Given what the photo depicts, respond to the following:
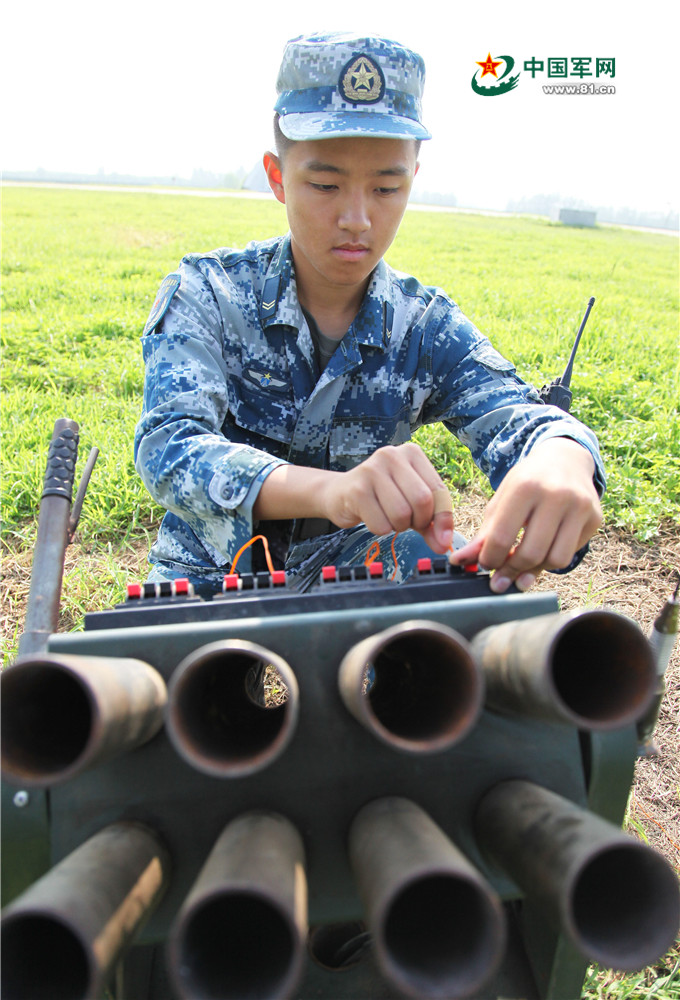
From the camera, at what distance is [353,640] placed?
0.97m

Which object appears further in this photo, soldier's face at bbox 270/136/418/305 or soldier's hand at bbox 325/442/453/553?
soldier's face at bbox 270/136/418/305

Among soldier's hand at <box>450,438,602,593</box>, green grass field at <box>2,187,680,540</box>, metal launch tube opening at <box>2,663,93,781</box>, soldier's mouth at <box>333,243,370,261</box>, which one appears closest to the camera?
metal launch tube opening at <box>2,663,93,781</box>

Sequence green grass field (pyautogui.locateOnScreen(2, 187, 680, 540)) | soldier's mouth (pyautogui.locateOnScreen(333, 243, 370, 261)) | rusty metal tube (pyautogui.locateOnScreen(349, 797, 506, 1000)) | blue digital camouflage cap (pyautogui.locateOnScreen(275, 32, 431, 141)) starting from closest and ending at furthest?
rusty metal tube (pyautogui.locateOnScreen(349, 797, 506, 1000)) → blue digital camouflage cap (pyautogui.locateOnScreen(275, 32, 431, 141)) → soldier's mouth (pyautogui.locateOnScreen(333, 243, 370, 261)) → green grass field (pyautogui.locateOnScreen(2, 187, 680, 540))

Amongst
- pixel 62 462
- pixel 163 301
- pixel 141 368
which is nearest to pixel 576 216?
pixel 141 368

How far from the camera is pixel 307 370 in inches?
90.7

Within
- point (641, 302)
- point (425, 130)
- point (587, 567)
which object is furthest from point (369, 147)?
point (641, 302)

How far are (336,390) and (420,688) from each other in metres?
1.47

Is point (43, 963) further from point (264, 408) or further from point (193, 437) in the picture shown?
point (264, 408)

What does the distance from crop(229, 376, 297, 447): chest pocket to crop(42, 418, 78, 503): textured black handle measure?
1.64 ft

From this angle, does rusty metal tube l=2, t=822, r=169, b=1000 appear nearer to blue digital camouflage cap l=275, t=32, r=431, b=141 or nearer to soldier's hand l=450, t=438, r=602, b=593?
soldier's hand l=450, t=438, r=602, b=593

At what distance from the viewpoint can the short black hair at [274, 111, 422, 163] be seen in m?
1.96

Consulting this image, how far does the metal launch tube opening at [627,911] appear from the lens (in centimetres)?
74

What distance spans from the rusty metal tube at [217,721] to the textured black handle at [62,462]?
3.57 ft

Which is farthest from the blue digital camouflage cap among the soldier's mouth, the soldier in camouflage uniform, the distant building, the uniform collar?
the distant building
